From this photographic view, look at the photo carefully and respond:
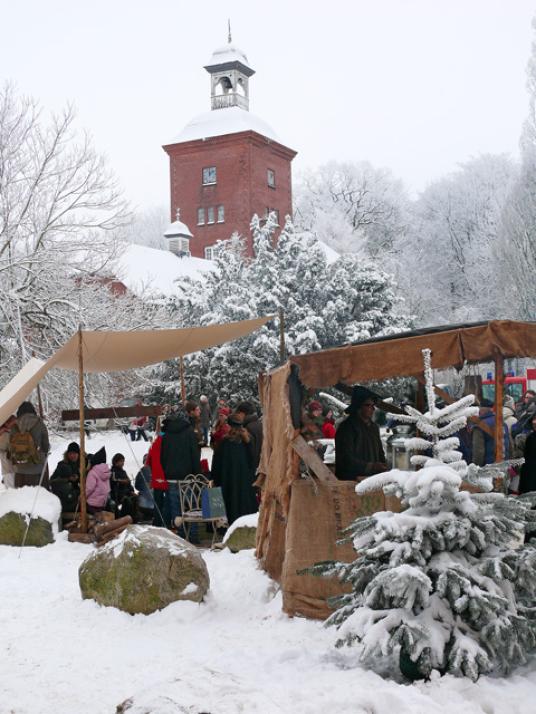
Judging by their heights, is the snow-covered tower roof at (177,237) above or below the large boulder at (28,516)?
above

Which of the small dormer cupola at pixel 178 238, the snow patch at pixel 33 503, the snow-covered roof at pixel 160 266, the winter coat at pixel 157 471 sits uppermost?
the small dormer cupola at pixel 178 238

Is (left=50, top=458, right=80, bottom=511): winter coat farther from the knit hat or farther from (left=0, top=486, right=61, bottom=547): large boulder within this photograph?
the knit hat

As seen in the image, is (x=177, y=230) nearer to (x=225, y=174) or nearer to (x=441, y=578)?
(x=225, y=174)

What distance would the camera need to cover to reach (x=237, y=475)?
10758 mm

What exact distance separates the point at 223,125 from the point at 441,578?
5520 centimetres

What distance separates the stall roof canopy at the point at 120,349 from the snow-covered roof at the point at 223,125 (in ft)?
148

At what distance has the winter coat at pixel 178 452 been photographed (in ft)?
34.4

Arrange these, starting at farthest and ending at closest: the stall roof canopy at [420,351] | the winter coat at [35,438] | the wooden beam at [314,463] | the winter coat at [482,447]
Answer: the winter coat at [35,438] < the winter coat at [482,447] < the wooden beam at [314,463] < the stall roof canopy at [420,351]

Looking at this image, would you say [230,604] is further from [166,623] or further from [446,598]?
[446,598]

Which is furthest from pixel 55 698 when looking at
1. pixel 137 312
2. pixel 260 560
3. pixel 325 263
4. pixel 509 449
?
pixel 325 263

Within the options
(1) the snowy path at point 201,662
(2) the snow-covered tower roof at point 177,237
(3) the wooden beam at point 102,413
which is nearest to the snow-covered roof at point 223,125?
(2) the snow-covered tower roof at point 177,237

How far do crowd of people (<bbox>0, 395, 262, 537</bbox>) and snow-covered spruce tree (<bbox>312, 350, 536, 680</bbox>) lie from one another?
5200mm

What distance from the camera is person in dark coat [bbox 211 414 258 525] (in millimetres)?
10750

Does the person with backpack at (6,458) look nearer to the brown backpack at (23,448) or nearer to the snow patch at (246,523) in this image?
the brown backpack at (23,448)
